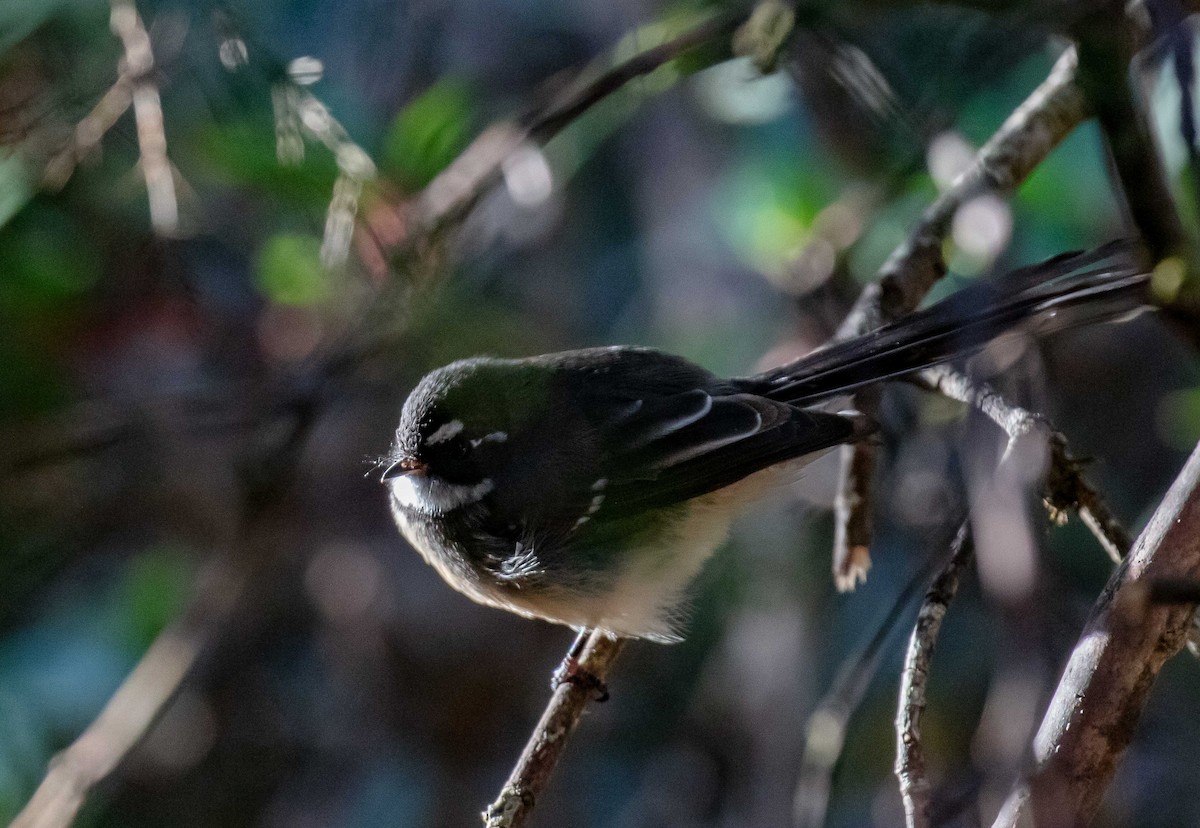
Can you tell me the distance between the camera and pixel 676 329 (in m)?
4.57

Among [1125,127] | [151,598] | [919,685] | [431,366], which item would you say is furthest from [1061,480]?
[151,598]

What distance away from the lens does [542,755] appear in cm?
270

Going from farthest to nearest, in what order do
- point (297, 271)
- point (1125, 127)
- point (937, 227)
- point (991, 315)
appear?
1. point (297, 271)
2. point (937, 227)
3. point (991, 315)
4. point (1125, 127)

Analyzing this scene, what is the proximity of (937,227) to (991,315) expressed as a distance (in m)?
0.89

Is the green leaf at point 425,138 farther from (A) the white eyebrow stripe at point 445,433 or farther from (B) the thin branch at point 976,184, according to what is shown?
(B) the thin branch at point 976,184

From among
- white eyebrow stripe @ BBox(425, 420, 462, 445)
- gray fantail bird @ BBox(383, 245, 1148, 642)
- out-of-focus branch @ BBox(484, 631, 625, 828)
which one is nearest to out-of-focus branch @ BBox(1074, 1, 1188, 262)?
gray fantail bird @ BBox(383, 245, 1148, 642)

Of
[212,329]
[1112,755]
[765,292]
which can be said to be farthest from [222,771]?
[1112,755]

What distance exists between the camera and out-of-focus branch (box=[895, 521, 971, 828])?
6.25ft

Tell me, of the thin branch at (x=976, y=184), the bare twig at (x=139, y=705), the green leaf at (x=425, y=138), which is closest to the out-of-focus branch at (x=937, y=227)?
the thin branch at (x=976, y=184)

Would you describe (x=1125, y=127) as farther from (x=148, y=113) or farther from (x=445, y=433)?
(x=148, y=113)

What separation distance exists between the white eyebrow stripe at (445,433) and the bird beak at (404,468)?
0.07 metres

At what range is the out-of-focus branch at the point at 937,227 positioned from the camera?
2959 mm

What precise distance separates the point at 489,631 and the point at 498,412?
7.10 ft

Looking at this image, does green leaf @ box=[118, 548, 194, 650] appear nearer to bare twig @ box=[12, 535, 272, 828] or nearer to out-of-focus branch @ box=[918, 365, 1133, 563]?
→ bare twig @ box=[12, 535, 272, 828]
